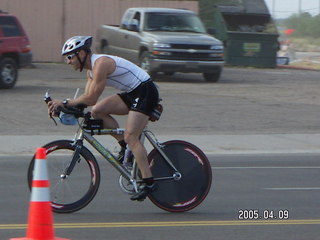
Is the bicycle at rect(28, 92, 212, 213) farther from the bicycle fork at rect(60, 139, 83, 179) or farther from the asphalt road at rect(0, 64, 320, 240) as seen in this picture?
the asphalt road at rect(0, 64, 320, 240)

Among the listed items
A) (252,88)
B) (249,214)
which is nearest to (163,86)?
(252,88)

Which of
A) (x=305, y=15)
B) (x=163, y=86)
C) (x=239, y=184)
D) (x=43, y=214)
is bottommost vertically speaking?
(x=305, y=15)

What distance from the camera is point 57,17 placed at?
29141 mm

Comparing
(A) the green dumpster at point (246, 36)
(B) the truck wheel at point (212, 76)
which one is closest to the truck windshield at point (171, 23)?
(B) the truck wheel at point (212, 76)

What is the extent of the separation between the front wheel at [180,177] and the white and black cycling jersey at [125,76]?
0.77 m

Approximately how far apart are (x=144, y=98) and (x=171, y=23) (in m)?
16.1

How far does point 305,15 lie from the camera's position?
79.5 meters

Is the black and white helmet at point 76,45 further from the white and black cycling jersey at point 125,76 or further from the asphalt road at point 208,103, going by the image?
the asphalt road at point 208,103

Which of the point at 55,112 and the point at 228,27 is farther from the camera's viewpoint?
the point at 228,27

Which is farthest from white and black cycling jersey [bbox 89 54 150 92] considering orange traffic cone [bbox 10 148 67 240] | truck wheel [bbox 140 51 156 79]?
truck wheel [bbox 140 51 156 79]

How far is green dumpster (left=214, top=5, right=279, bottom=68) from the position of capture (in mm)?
29234

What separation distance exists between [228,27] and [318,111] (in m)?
12.8

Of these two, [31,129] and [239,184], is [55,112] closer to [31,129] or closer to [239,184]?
[239,184]

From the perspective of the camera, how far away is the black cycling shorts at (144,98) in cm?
776
